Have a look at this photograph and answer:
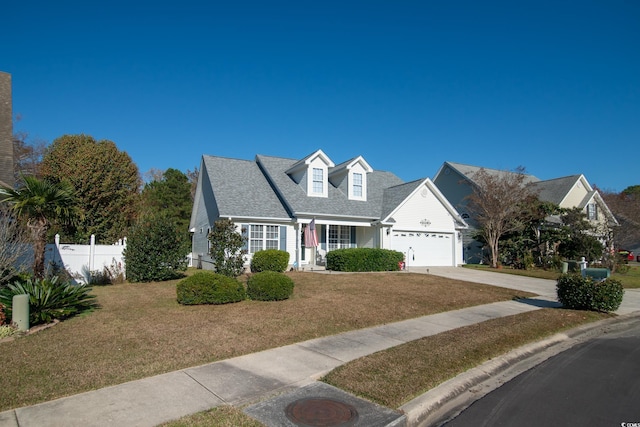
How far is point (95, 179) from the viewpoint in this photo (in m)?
24.3

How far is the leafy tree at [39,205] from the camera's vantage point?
11.3 m

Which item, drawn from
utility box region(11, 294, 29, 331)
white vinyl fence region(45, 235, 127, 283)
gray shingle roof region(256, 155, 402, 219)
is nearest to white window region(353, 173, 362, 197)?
gray shingle roof region(256, 155, 402, 219)

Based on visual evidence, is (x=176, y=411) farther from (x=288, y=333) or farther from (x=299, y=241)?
(x=299, y=241)

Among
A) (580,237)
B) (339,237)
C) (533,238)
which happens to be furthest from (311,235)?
(580,237)

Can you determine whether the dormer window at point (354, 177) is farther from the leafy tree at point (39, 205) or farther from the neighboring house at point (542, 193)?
the leafy tree at point (39, 205)

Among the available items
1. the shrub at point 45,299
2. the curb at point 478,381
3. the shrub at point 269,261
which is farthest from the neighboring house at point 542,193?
the shrub at point 45,299

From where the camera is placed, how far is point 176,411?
14.9 feet

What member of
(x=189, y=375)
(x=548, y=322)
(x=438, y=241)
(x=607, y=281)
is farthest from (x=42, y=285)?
(x=438, y=241)

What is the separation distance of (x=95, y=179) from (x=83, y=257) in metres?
10.4

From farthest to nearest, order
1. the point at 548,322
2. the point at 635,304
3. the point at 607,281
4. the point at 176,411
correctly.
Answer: the point at 635,304, the point at 607,281, the point at 548,322, the point at 176,411

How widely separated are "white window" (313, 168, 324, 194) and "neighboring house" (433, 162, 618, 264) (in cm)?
1212

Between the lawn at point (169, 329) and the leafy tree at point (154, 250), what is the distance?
122cm

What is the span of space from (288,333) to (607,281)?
9.69 m

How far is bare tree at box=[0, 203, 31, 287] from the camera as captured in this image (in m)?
9.98
